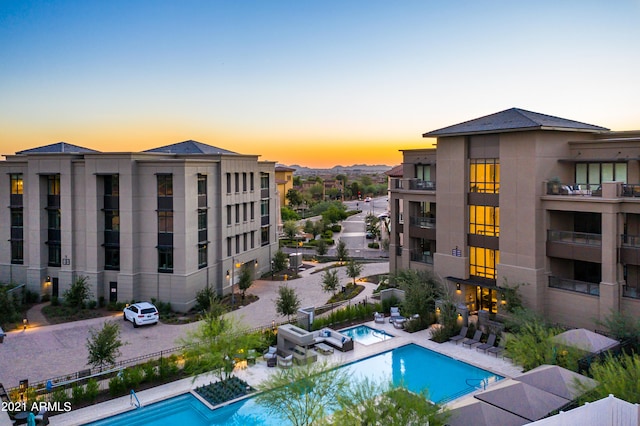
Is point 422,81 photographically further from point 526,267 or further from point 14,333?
point 14,333

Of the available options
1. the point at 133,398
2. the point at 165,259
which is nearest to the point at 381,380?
the point at 133,398

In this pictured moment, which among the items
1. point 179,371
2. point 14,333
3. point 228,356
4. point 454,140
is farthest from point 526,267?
point 14,333

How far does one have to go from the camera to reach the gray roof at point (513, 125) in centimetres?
2517

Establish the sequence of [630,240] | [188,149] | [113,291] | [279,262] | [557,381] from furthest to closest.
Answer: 1. [279,262]
2. [188,149]
3. [113,291]
4. [630,240]
5. [557,381]

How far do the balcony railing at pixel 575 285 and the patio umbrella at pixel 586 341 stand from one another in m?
4.98

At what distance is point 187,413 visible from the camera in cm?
1789

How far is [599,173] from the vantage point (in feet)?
84.0

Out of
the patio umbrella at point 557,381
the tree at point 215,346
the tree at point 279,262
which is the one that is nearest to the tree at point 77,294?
the tree at point 215,346

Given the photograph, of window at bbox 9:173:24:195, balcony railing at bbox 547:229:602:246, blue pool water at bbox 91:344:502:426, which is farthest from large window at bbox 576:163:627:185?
window at bbox 9:173:24:195

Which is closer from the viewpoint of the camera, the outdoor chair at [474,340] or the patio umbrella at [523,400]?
the patio umbrella at [523,400]

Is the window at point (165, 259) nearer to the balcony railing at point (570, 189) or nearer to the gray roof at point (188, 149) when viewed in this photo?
the gray roof at point (188, 149)

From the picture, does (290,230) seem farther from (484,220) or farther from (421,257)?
(484,220)

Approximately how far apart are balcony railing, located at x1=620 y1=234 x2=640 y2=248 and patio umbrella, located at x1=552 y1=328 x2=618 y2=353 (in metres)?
5.72

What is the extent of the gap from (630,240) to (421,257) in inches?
474
